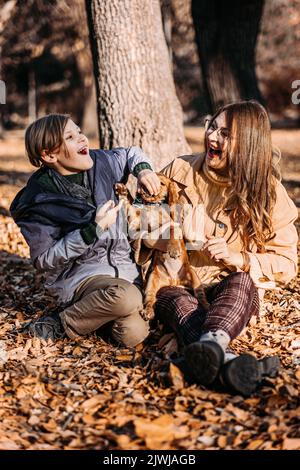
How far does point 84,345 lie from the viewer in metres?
3.99

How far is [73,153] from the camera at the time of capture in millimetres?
3957

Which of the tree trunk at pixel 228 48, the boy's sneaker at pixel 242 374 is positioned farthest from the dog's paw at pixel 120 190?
the tree trunk at pixel 228 48

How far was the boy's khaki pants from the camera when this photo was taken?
376 centimetres

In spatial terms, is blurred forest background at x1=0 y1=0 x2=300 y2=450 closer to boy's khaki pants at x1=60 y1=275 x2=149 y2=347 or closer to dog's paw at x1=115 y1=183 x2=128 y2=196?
boy's khaki pants at x1=60 y1=275 x2=149 y2=347

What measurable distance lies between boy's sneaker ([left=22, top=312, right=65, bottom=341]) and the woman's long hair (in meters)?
1.37

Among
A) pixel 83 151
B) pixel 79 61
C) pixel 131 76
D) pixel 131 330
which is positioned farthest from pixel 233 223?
pixel 79 61

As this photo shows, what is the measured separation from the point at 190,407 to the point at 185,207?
129cm

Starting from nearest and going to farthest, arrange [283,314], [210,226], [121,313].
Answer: [121,313] → [210,226] → [283,314]

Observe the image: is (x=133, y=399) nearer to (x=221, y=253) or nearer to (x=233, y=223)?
(x=221, y=253)

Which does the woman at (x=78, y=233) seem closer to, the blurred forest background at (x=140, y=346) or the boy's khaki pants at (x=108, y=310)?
the boy's khaki pants at (x=108, y=310)

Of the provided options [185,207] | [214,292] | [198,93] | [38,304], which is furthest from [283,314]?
[198,93]

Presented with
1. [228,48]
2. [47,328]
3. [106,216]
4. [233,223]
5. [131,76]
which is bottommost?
[47,328]

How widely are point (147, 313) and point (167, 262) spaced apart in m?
0.33

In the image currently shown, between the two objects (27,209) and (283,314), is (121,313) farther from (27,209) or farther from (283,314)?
(283,314)
